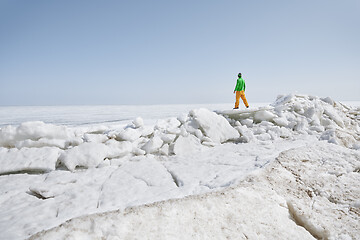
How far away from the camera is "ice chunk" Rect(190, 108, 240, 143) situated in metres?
3.56

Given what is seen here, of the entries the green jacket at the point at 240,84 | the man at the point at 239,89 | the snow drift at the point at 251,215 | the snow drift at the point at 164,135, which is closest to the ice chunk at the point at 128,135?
the snow drift at the point at 164,135

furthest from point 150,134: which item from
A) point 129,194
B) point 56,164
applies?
point 129,194

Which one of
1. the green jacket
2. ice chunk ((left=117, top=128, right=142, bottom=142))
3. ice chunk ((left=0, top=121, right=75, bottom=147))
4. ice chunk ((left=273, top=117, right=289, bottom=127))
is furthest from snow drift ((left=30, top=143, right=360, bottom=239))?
the green jacket

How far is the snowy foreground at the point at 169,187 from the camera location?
1146 millimetres

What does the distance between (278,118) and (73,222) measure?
4.47 metres

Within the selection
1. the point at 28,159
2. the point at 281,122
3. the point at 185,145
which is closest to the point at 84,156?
the point at 28,159

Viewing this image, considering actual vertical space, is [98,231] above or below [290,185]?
above

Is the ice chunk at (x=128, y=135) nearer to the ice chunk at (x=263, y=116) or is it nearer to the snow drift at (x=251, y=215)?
the snow drift at (x=251, y=215)

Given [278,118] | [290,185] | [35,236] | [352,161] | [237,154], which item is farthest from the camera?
[278,118]

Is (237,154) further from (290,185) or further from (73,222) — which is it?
(73,222)

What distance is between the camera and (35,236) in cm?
100

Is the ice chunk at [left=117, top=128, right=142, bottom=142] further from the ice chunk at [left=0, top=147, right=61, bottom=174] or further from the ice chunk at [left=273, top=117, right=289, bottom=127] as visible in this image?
the ice chunk at [left=273, top=117, right=289, bottom=127]

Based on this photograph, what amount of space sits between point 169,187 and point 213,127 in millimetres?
2077

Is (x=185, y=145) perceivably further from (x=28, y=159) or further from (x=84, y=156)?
(x=28, y=159)
